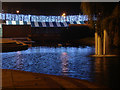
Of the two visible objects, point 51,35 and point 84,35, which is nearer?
point 84,35

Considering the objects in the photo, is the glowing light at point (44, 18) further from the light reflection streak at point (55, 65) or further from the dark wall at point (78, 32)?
the light reflection streak at point (55, 65)

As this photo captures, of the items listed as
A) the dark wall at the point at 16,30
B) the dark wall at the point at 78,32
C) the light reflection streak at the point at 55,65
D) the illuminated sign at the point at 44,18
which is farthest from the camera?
Answer: the illuminated sign at the point at 44,18

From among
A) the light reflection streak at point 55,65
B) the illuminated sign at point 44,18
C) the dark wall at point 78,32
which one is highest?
the illuminated sign at point 44,18

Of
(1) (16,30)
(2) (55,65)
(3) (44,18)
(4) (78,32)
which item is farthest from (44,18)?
(2) (55,65)

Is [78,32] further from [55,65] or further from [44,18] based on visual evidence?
[55,65]

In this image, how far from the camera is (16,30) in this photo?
212ft

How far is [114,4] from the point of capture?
17.6 meters

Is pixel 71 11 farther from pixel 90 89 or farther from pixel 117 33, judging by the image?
pixel 90 89

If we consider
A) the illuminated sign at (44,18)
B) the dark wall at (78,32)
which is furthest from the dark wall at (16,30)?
the dark wall at (78,32)

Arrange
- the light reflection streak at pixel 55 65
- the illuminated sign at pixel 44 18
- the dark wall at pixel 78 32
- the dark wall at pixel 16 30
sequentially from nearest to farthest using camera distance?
the light reflection streak at pixel 55 65
the dark wall at pixel 78 32
the dark wall at pixel 16 30
the illuminated sign at pixel 44 18

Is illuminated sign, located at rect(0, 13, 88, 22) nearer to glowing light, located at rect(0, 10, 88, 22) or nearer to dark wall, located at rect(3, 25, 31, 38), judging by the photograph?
glowing light, located at rect(0, 10, 88, 22)

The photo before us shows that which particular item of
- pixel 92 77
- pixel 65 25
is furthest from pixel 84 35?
pixel 92 77

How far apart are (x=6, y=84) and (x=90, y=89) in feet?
9.04

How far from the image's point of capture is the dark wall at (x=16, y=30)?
208 ft
